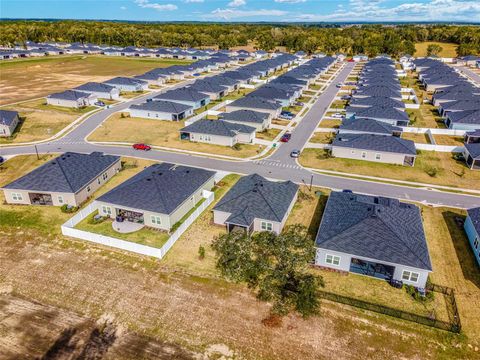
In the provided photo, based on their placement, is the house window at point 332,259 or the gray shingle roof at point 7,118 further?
the gray shingle roof at point 7,118

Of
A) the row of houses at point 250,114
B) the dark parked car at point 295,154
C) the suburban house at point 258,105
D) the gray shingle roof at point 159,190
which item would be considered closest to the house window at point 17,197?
the gray shingle roof at point 159,190

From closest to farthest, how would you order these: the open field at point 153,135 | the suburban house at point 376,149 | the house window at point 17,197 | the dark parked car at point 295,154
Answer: the house window at point 17,197
the suburban house at point 376,149
the dark parked car at point 295,154
the open field at point 153,135

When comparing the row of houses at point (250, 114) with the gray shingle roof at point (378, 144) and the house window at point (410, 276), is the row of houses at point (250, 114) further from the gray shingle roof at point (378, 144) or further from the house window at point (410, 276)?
the house window at point (410, 276)

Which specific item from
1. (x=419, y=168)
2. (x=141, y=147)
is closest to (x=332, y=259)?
(x=419, y=168)

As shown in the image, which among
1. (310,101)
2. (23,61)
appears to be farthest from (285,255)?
(23,61)

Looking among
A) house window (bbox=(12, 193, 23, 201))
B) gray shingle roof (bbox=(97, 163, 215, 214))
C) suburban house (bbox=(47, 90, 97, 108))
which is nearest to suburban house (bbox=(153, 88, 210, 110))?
suburban house (bbox=(47, 90, 97, 108))

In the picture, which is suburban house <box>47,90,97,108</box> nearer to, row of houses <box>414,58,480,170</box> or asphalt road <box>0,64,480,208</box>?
asphalt road <box>0,64,480,208</box>
